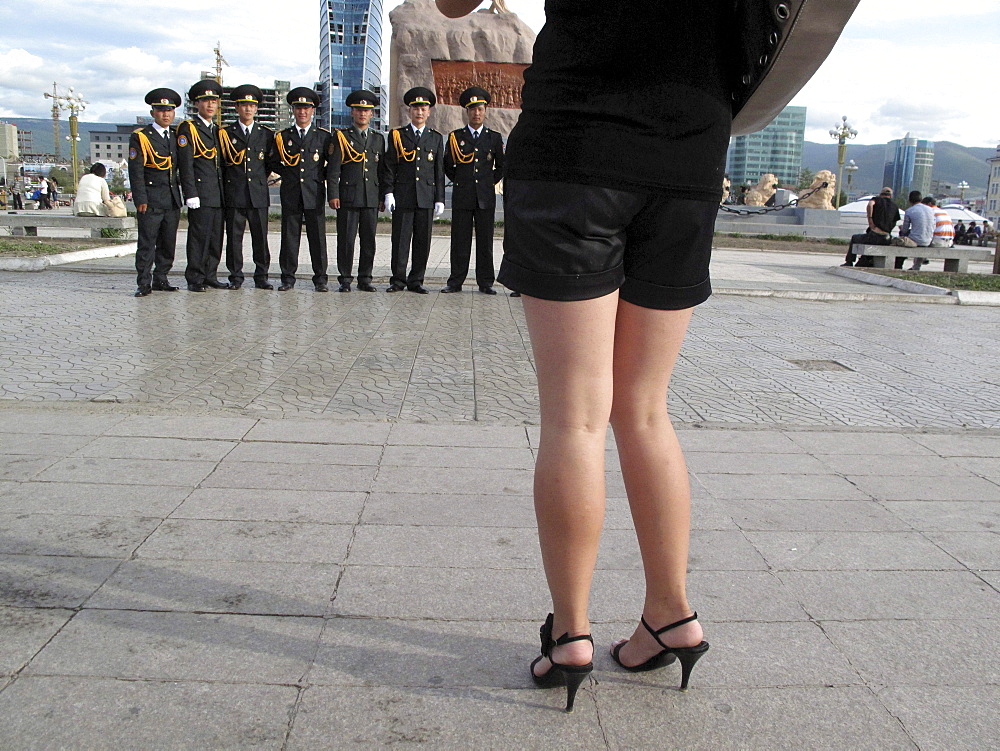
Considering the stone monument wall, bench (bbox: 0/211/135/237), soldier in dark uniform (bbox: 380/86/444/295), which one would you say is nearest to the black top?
soldier in dark uniform (bbox: 380/86/444/295)

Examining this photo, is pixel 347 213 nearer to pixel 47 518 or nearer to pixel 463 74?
pixel 47 518

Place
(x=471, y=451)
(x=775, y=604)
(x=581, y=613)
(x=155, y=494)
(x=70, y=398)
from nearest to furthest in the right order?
1. (x=581, y=613)
2. (x=775, y=604)
3. (x=155, y=494)
4. (x=471, y=451)
5. (x=70, y=398)

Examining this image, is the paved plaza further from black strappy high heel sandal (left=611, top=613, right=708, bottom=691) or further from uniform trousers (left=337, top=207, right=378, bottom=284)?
uniform trousers (left=337, top=207, right=378, bottom=284)

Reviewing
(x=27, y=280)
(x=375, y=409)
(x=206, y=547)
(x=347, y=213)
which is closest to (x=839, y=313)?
(x=347, y=213)

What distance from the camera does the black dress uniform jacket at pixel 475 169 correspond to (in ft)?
35.3

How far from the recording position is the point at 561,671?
1.93 meters

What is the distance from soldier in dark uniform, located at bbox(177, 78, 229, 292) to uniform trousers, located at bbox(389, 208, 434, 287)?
6.79 feet

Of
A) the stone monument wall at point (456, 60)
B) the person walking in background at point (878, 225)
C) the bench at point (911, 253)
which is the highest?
the stone monument wall at point (456, 60)

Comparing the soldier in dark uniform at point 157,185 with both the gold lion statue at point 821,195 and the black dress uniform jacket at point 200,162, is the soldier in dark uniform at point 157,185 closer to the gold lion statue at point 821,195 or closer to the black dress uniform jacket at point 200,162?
the black dress uniform jacket at point 200,162

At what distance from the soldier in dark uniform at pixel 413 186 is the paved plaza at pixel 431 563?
193 inches

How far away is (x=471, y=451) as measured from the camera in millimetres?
3961

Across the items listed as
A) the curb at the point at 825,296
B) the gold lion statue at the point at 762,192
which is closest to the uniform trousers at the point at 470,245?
the curb at the point at 825,296

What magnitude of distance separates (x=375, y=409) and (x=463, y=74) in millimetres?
18267

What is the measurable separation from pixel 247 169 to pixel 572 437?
31.2 feet
